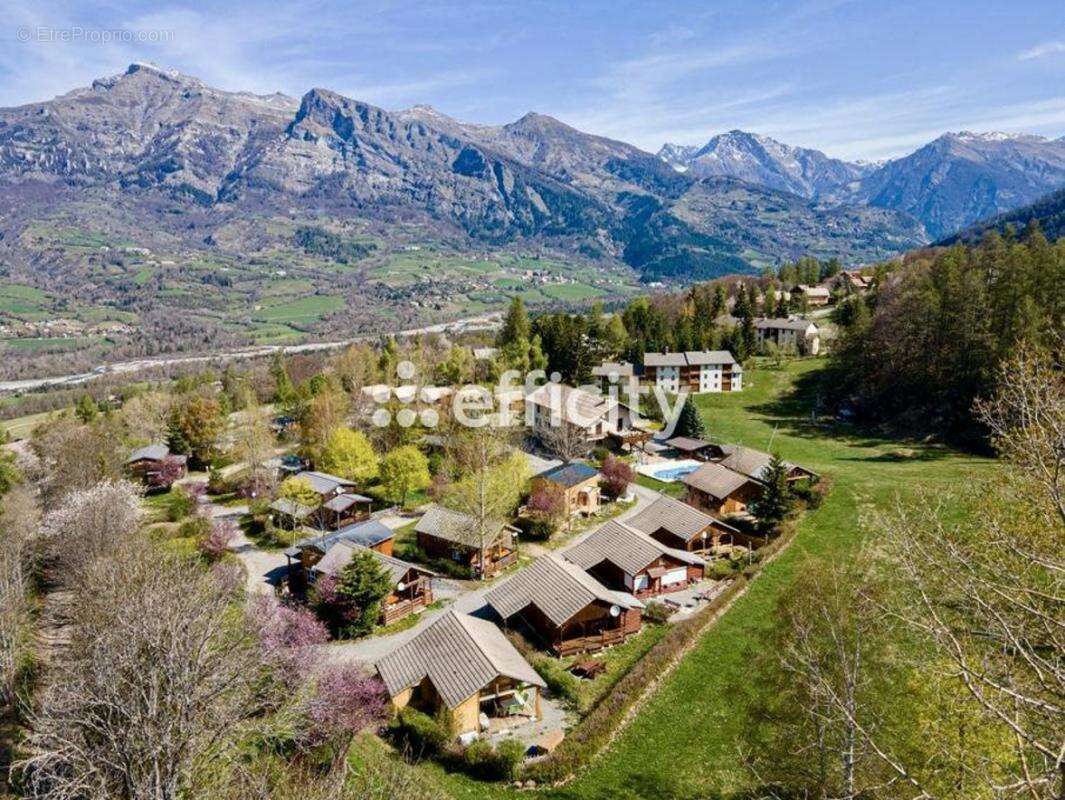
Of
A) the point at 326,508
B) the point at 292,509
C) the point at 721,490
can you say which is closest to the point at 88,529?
the point at 292,509

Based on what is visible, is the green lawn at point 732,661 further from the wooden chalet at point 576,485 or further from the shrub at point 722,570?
the wooden chalet at point 576,485


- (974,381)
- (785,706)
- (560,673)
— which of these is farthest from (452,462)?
(974,381)

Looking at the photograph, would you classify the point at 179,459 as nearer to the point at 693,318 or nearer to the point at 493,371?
the point at 493,371

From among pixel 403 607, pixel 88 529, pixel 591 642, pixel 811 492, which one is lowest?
pixel 591 642

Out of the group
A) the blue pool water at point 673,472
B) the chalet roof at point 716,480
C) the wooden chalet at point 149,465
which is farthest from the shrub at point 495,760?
the wooden chalet at point 149,465

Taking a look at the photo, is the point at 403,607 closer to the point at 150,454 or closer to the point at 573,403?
the point at 573,403

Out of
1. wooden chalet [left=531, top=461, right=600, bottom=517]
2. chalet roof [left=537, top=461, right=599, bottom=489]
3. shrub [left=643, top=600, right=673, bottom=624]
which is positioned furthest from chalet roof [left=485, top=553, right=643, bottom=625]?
chalet roof [left=537, top=461, right=599, bottom=489]

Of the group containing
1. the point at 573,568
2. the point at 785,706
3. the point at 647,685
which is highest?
the point at 785,706
